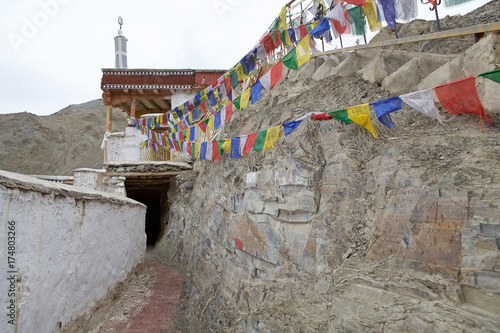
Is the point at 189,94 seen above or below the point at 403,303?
above

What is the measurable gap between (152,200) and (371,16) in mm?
14384

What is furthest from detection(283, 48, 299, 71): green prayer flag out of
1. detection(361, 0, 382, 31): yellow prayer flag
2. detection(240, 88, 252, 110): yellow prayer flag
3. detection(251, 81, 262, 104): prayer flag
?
detection(361, 0, 382, 31): yellow prayer flag

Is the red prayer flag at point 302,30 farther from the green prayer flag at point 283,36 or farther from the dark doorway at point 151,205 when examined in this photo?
the dark doorway at point 151,205

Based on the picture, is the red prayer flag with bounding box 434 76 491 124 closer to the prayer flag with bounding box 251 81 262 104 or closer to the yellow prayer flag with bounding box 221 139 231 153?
the prayer flag with bounding box 251 81 262 104

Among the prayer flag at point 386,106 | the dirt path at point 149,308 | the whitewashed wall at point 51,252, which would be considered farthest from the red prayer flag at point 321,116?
the dirt path at point 149,308

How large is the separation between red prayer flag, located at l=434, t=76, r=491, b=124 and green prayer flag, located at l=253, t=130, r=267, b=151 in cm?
305

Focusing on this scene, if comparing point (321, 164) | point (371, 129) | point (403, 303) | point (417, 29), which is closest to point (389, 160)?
point (371, 129)

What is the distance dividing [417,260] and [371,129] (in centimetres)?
203

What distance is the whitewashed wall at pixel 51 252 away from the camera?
3.23 metres

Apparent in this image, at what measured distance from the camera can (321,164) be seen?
4.87 meters

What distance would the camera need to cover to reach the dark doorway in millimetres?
15338

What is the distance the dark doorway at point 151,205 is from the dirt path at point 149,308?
6680 millimetres

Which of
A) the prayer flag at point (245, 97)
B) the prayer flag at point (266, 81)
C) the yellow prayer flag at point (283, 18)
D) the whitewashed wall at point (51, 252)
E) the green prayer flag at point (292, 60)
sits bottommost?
the whitewashed wall at point (51, 252)

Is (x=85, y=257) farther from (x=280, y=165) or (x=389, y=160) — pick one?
(x=389, y=160)
